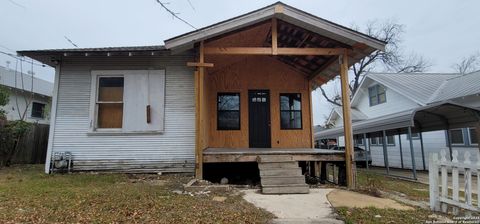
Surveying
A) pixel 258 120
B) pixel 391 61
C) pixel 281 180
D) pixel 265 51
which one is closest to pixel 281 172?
pixel 281 180

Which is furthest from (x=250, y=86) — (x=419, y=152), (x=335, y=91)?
(x=335, y=91)

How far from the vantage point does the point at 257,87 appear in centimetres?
1016

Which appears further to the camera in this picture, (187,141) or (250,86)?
(250,86)

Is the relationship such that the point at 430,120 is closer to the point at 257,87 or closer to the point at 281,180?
the point at 257,87

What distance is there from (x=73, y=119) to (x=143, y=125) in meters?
1.84

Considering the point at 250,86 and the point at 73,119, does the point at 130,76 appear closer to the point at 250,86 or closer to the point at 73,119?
the point at 73,119

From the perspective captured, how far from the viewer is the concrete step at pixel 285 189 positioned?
603 cm

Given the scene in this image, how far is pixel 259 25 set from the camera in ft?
25.6

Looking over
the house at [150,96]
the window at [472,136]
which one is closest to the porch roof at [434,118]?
the window at [472,136]

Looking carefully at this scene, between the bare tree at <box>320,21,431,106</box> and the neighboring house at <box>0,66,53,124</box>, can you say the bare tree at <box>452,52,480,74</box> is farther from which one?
the neighboring house at <box>0,66,53,124</box>

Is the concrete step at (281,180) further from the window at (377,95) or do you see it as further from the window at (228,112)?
the window at (377,95)

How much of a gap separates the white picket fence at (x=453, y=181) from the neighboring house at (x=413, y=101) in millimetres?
6445

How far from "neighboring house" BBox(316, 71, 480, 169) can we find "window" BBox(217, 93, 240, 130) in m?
5.53

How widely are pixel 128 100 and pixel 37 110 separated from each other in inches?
560
